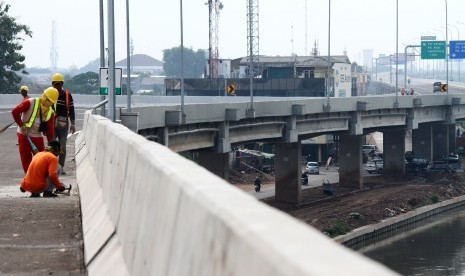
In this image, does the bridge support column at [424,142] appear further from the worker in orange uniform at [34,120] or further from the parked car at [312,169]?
the worker in orange uniform at [34,120]

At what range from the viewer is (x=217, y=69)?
14925cm

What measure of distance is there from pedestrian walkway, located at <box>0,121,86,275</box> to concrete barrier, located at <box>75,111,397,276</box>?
0.96ft

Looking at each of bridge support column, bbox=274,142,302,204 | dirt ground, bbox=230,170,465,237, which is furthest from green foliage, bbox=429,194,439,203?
bridge support column, bbox=274,142,302,204

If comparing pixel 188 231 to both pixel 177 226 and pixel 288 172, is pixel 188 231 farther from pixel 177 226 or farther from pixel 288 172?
pixel 288 172

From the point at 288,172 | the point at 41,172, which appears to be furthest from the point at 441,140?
the point at 41,172

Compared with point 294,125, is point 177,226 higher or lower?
higher

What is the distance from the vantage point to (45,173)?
17.1 meters

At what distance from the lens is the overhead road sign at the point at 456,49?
368 feet

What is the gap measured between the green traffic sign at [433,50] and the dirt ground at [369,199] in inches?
767

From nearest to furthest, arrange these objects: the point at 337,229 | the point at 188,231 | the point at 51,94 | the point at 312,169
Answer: the point at 188,231 < the point at 51,94 < the point at 337,229 < the point at 312,169

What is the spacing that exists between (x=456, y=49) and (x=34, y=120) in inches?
3848

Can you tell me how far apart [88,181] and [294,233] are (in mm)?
12433

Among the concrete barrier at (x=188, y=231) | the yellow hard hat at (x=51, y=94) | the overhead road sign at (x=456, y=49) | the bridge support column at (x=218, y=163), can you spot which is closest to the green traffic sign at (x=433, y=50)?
the overhead road sign at (x=456, y=49)

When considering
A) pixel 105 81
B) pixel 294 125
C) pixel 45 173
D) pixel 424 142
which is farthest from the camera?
pixel 424 142
